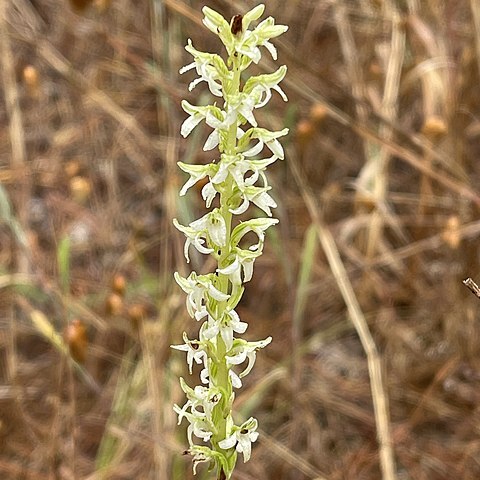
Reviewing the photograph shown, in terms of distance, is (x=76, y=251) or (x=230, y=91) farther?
(x=76, y=251)

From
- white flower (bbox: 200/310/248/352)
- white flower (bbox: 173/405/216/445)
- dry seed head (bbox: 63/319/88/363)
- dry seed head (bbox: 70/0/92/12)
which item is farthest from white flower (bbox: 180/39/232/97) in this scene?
dry seed head (bbox: 70/0/92/12)

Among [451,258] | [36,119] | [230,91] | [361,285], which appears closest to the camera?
[230,91]

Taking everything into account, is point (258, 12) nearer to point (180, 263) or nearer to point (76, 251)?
point (180, 263)

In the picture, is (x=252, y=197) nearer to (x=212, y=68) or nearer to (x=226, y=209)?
(x=226, y=209)

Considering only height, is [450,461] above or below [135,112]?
below

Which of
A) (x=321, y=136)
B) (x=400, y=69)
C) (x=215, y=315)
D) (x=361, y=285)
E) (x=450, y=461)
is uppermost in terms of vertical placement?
(x=400, y=69)

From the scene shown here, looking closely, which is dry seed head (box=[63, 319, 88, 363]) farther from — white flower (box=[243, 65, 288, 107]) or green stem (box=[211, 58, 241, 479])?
white flower (box=[243, 65, 288, 107])

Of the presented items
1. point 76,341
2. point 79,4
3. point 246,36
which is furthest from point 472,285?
point 79,4

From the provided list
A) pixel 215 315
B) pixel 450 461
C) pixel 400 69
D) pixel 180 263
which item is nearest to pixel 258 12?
pixel 215 315

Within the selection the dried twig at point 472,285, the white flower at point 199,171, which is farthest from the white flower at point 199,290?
the dried twig at point 472,285
